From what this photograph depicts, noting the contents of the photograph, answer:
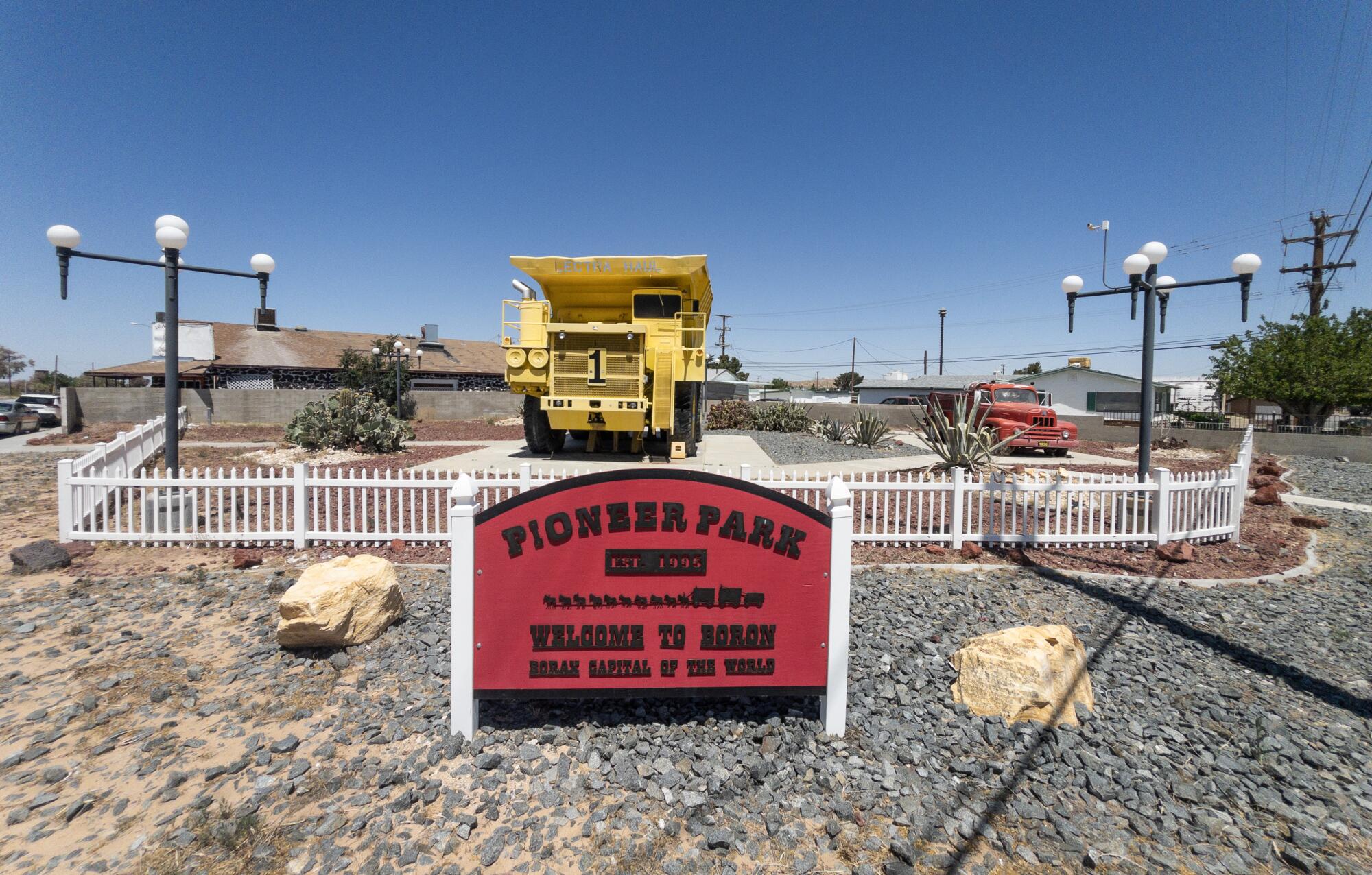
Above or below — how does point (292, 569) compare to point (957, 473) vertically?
below

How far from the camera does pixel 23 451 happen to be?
16.4 meters

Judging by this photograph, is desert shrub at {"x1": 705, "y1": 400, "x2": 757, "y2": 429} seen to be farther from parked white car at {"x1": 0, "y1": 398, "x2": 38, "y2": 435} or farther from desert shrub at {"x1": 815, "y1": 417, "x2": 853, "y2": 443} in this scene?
parked white car at {"x1": 0, "y1": 398, "x2": 38, "y2": 435}

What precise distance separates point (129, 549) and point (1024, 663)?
28.9 ft

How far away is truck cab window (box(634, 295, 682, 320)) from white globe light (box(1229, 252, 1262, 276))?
8.60m

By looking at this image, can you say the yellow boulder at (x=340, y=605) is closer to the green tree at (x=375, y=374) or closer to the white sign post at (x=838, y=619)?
the white sign post at (x=838, y=619)

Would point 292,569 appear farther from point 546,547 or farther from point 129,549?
point 546,547

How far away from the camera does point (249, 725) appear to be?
3.19 meters

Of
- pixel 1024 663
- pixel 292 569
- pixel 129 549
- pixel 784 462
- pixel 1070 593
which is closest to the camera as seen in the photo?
pixel 1024 663

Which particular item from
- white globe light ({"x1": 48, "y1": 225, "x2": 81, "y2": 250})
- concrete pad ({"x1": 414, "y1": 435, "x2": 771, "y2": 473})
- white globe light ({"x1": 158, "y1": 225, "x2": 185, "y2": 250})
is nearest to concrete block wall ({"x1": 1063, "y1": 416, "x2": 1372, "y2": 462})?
concrete pad ({"x1": 414, "y1": 435, "x2": 771, "y2": 473})

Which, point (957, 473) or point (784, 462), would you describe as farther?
point (784, 462)

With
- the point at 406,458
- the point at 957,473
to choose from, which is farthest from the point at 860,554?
the point at 406,458

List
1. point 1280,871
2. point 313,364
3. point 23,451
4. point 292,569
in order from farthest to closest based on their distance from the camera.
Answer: point 313,364
point 23,451
point 292,569
point 1280,871

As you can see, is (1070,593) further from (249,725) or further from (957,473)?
(249,725)

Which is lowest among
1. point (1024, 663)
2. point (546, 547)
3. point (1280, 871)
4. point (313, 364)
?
point (1280, 871)
